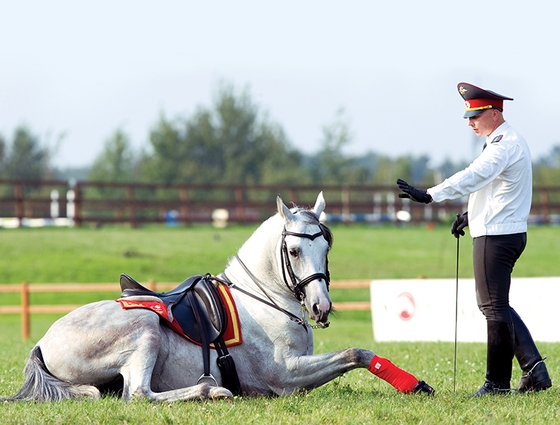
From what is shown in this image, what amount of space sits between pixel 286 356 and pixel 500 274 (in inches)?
66.3

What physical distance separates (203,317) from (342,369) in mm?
1081

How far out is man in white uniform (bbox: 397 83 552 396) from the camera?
609cm

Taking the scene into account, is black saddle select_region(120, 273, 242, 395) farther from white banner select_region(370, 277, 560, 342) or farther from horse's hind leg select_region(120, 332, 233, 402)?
white banner select_region(370, 277, 560, 342)

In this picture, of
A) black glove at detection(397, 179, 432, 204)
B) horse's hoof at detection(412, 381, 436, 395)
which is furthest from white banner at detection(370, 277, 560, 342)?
black glove at detection(397, 179, 432, 204)

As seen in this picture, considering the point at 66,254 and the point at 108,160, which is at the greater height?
the point at 108,160

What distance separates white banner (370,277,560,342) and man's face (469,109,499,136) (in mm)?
6952

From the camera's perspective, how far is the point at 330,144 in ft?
240

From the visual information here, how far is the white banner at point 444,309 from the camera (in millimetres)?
12719

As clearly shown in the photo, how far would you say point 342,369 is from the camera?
5.96 m

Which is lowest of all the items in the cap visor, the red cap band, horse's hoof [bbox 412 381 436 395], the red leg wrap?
horse's hoof [bbox 412 381 436 395]

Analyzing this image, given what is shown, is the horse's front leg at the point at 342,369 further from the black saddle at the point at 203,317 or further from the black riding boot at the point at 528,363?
the black riding boot at the point at 528,363

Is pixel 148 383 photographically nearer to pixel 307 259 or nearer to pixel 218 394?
pixel 218 394

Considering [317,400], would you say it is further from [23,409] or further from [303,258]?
[23,409]

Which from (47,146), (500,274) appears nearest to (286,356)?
(500,274)
